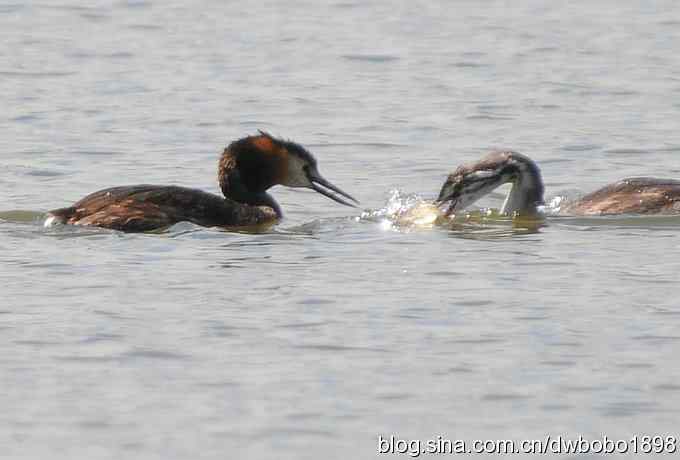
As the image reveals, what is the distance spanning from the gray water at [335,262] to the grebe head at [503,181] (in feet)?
1.12

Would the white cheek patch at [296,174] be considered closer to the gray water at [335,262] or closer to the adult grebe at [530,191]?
the gray water at [335,262]

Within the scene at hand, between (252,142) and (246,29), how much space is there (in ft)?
32.7

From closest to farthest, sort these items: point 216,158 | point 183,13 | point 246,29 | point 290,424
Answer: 1. point 290,424
2. point 216,158
3. point 246,29
4. point 183,13

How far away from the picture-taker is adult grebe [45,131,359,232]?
12641 mm

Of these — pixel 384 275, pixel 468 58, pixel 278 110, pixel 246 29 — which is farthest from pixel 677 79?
pixel 384 275

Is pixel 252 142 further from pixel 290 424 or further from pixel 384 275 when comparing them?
pixel 290 424

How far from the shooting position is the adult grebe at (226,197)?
12.6 meters

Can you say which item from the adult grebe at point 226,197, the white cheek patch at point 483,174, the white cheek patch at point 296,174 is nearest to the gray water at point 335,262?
the adult grebe at point 226,197

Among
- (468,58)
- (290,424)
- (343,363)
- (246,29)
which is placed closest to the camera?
(290,424)

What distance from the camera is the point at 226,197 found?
13.9 meters

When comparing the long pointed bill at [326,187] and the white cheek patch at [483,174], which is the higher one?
the white cheek patch at [483,174]

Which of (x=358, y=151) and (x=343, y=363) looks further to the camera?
(x=358, y=151)

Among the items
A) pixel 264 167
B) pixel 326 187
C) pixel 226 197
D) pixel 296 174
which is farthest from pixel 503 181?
pixel 226 197

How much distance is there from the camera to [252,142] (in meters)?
13.9
